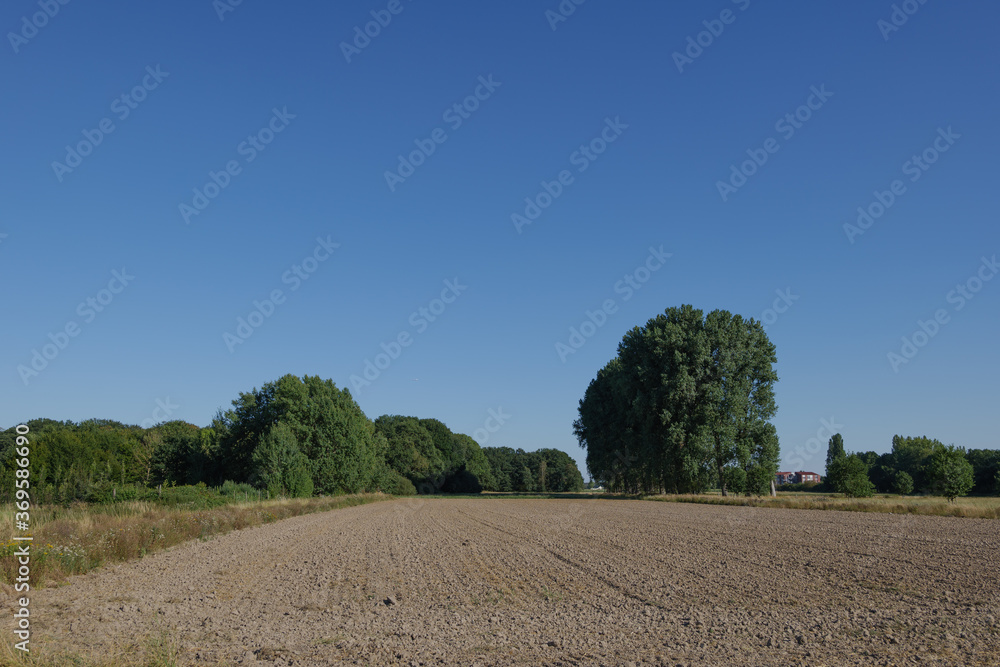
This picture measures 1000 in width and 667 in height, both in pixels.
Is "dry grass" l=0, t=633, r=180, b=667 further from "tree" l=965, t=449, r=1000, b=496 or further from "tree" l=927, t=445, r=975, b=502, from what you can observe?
"tree" l=965, t=449, r=1000, b=496

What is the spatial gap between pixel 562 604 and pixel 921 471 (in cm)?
8025

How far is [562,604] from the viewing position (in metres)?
9.81

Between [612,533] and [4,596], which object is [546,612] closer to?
[4,596]

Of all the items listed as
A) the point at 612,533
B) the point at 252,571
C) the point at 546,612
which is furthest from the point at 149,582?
the point at 612,533

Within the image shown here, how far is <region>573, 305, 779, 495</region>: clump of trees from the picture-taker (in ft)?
155

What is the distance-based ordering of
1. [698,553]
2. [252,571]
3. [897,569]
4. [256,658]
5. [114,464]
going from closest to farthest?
[256,658] → [897,569] → [252,571] → [698,553] → [114,464]

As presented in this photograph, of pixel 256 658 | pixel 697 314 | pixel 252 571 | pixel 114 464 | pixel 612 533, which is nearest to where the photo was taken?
pixel 256 658

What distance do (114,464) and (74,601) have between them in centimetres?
6520

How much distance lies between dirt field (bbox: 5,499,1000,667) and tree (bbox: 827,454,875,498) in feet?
111

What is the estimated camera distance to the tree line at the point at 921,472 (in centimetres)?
3750

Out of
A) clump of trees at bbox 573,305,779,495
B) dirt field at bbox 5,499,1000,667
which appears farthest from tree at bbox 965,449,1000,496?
dirt field at bbox 5,499,1000,667

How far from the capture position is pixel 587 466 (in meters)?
68.1

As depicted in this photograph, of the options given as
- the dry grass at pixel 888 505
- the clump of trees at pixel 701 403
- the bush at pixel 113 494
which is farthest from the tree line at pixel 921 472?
the bush at pixel 113 494

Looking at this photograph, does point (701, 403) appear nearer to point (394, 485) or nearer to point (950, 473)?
point (950, 473)
